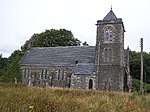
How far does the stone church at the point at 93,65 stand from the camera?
3844cm

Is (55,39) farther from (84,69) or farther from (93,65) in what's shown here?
(93,65)

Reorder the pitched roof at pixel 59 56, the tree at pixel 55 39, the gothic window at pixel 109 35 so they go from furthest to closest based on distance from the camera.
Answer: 1. the tree at pixel 55 39
2. the pitched roof at pixel 59 56
3. the gothic window at pixel 109 35

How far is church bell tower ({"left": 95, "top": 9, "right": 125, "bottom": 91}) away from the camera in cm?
3784

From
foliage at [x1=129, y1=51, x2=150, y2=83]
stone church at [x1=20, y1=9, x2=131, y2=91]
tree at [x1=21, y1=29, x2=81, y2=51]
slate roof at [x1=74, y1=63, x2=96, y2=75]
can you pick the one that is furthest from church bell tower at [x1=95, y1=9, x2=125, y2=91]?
foliage at [x1=129, y1=51, x2=150, y2=83]

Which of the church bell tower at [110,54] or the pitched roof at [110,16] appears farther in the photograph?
the pitched roof at [110,16]

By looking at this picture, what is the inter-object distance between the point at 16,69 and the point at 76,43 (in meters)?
27.3

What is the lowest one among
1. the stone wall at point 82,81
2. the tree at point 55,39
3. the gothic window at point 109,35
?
the stone wall at point 82,81

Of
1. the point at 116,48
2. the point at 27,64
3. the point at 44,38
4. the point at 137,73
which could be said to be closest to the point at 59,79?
the point at 27,64

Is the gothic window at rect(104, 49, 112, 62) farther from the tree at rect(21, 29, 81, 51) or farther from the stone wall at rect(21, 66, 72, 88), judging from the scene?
the tree at rect(21, 29, 81, 51)

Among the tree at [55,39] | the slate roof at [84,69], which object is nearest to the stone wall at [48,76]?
the slate roof at [84,69]

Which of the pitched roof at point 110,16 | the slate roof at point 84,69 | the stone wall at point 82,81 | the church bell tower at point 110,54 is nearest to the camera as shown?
the church bell tower at point 110,54

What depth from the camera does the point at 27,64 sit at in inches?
1896

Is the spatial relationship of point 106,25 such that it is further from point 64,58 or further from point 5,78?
point 5,78

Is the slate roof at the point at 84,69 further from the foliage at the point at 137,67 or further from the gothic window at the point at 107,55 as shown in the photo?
the foliage at the point at 137,67
